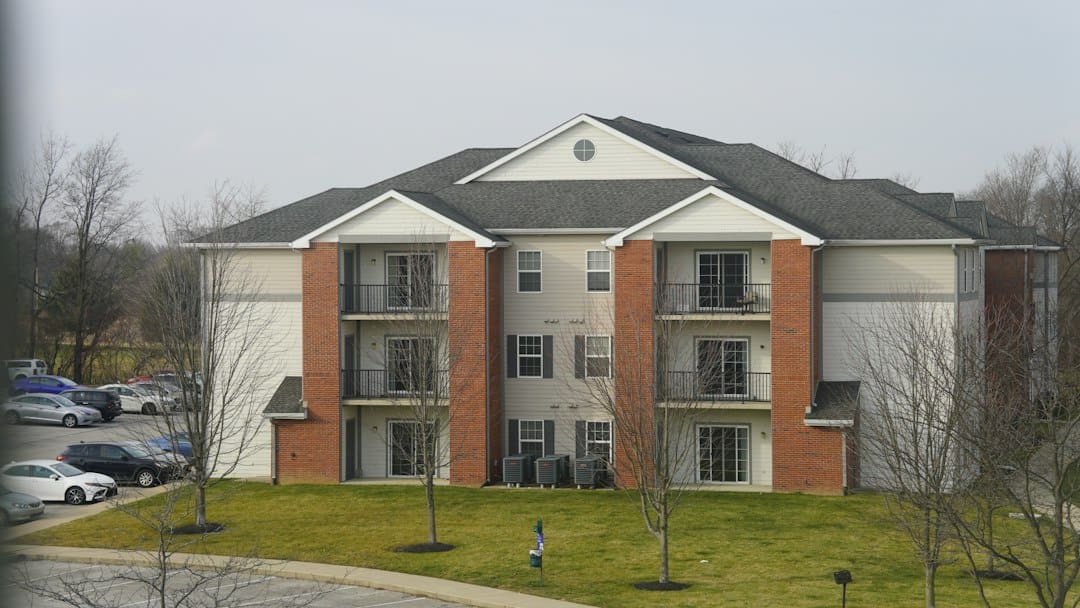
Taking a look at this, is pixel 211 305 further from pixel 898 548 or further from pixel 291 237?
pixel 898 548

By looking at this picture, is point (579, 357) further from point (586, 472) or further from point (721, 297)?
point (721, 297)

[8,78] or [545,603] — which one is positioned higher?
[8,78]

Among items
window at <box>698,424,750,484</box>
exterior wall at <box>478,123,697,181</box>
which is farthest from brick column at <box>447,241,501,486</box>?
window at <box>698,424,750,484</box>

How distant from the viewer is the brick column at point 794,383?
A: 36.7 metres

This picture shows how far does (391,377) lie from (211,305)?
334 inches

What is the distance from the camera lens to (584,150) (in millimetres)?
43062

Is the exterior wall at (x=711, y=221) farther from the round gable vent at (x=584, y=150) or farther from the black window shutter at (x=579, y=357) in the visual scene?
the round gable vent at (x=584, y=150)

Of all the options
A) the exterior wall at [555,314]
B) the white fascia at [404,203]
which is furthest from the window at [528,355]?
the white fascia at [404,203]

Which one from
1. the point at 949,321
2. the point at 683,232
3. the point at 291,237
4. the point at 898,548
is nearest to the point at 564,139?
the point at 683,232

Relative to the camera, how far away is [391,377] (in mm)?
39812

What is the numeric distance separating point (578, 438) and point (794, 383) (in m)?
7.24

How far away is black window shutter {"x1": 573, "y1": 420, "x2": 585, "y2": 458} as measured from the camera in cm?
3972

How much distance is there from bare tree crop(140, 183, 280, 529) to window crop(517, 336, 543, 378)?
8075mm

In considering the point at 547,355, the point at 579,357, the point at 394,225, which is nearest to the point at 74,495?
the point at 394,225
